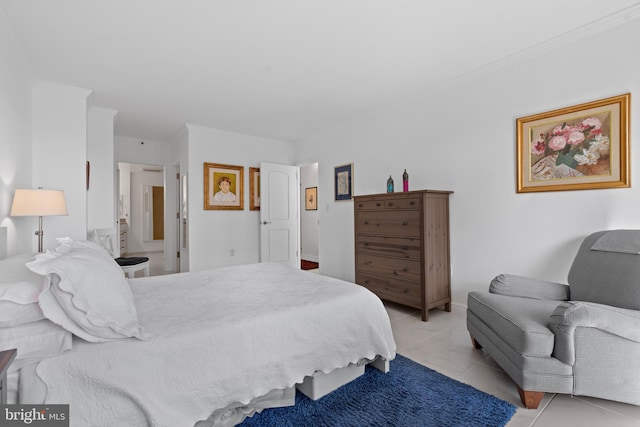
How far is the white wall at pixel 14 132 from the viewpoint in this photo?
2.27 meters

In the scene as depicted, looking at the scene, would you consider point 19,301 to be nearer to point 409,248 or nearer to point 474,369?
point 474,369

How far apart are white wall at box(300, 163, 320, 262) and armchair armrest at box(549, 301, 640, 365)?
560 cm

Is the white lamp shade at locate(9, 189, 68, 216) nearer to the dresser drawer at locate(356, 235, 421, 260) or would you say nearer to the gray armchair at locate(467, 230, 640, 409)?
the dresser drawer at locate(356, 235, 421, 260)

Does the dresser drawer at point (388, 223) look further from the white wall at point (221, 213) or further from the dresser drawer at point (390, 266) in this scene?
the white wall at point (221, 213)

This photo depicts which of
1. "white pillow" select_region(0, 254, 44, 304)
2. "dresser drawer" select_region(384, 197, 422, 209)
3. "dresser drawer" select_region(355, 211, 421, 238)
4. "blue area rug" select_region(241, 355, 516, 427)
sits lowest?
"blue area rug" select_region(241, 355, 516, 427)

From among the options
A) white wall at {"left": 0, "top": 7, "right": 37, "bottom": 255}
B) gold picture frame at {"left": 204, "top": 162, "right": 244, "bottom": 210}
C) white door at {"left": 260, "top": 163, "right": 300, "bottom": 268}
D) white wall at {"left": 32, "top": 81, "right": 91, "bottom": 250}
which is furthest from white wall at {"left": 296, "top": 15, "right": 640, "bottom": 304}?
white wall at {"left": 0, "top": 7, "right": 37, "bottom": 255}

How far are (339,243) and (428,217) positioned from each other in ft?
6.72

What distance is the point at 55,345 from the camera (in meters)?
1.13

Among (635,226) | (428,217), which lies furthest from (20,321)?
(635,226)

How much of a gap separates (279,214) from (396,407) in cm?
431

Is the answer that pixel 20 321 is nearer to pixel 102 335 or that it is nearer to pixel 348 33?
pixel 102 335

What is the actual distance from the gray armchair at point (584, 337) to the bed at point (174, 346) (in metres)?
0.73

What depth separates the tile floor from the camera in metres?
1.54

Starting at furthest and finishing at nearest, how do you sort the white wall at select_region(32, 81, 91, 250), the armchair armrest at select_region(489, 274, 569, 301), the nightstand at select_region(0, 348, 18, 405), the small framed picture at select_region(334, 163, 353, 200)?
the small framed picture at select_region(334, 163, 353, 200) → the white wall at select_region(32, 81, 91, 250) → the armchair armrest at select_region(489, 274, 569, 301) → the nightstand at select_region(0, 348, 18, 405)
